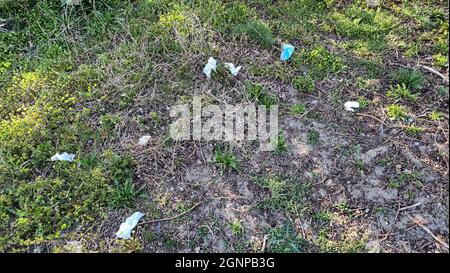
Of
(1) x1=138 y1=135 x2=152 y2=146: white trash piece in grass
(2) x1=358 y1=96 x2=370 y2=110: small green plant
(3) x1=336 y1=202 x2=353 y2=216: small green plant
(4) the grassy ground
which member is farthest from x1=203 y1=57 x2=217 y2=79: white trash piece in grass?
(3) x1=336 y1=202 x2=353 y2=216: small green plant

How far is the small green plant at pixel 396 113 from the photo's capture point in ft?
8.10

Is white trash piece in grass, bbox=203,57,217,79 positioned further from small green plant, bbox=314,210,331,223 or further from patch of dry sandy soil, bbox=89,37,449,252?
small green plant, bbox=314,210,331,223

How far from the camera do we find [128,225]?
7.14 feet

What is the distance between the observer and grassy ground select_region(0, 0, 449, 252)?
2152 millimetres

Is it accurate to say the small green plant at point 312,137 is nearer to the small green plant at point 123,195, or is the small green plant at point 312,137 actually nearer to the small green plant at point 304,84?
the small green plant at point 304,84

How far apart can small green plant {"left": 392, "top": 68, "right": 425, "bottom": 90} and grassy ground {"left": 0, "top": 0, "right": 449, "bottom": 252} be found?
1 cm

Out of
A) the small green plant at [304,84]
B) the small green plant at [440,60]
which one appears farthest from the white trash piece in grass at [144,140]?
the small green plant at [440,60]

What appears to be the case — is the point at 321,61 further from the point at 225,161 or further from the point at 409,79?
the point at 225,161

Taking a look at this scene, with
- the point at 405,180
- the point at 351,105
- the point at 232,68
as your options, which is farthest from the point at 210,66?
the point at 405,180

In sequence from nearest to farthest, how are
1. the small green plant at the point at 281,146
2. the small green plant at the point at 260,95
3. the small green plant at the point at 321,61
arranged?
the small green plant at the point at 281,146
the small green plant at the point at 260,95
the small green plant at the point at 321,61

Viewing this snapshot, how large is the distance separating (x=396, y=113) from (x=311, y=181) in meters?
0.74

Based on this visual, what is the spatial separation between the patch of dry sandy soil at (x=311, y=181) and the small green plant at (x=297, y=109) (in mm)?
30

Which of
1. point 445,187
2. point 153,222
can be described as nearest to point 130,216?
point 153,222

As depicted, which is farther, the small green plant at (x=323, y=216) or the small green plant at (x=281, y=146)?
the small green plant at (x=281, y=146)
